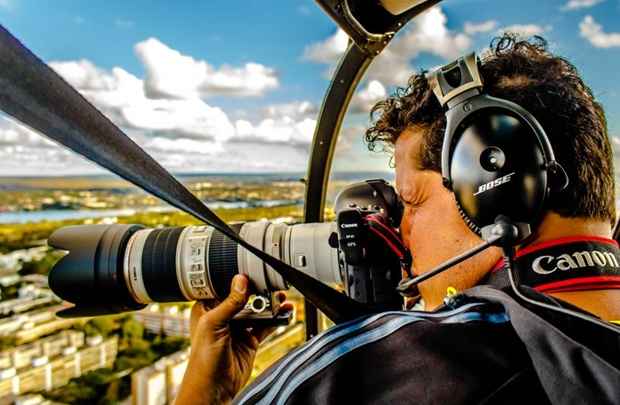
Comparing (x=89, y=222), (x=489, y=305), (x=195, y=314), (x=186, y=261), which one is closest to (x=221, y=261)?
(x=186, y=261)

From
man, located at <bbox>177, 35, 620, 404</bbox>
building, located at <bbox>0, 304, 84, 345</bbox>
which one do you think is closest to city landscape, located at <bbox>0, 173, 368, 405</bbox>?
building, located at <bbox>0, 304, 84, 345</bbox>

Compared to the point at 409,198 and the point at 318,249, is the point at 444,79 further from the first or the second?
the point at 318,249

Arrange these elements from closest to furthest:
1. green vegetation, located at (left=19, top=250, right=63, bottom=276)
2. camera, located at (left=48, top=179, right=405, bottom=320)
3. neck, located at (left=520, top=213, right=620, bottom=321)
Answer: neck, located at (left=520, top=213, right=620, bottom=321), camera, located at (left=48, top=179, right=405, bottom=320), green vegetation, located at (left=19, top=250, right=63, bottom=276)

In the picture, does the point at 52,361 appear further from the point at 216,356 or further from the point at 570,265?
the point at 570,265

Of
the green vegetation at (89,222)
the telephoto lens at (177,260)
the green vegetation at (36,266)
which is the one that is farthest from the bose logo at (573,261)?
the green vegetation at (36,266)

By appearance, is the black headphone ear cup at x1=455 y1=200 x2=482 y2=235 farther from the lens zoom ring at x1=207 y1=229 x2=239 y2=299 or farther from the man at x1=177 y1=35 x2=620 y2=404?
the lens zoom ring at x1=207 y1=229 x2=239 y2=299

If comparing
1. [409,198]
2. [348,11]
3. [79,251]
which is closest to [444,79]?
[409,198]
